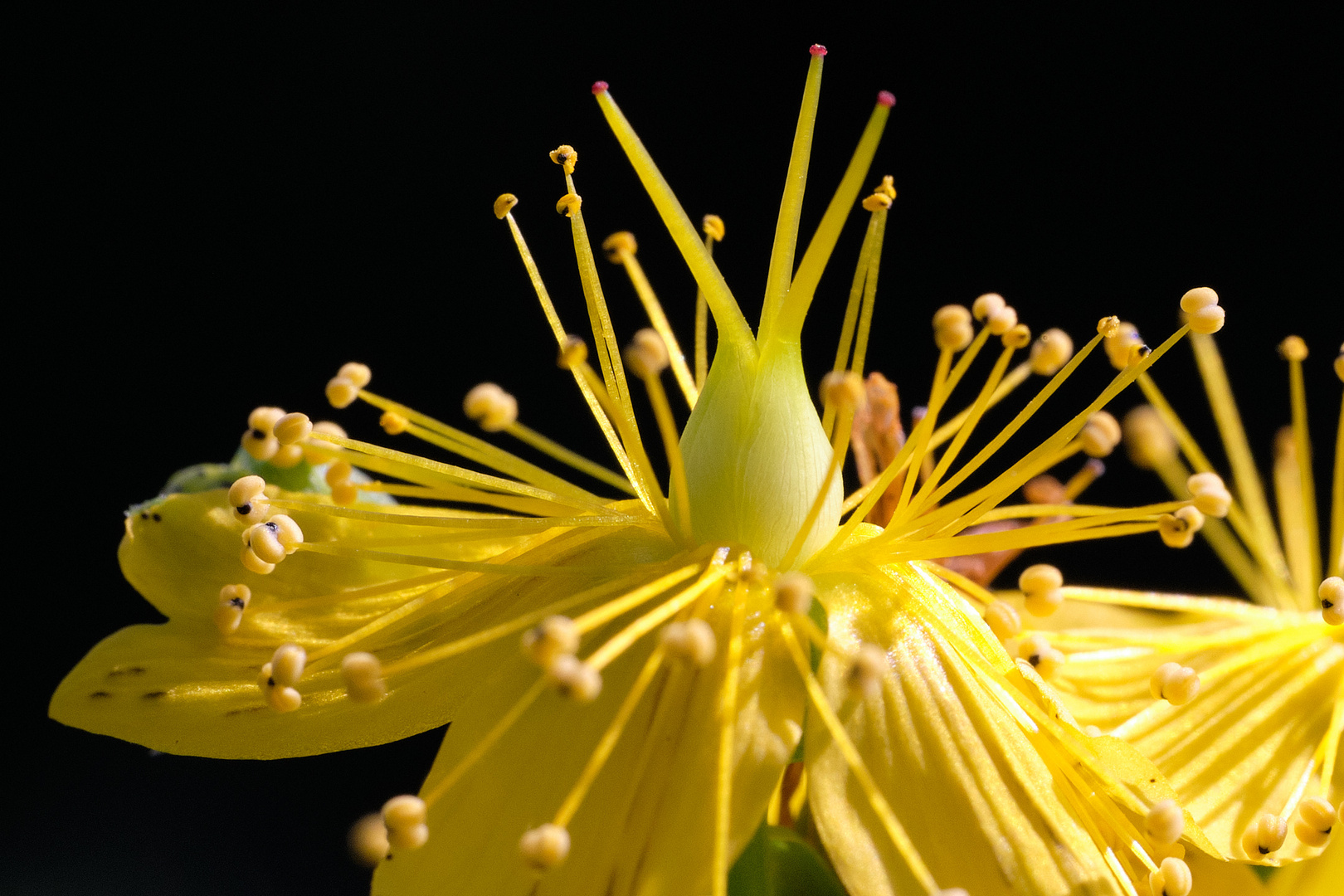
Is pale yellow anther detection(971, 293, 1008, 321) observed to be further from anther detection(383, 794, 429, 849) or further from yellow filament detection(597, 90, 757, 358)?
anther detection(383, 794, 429, 849)

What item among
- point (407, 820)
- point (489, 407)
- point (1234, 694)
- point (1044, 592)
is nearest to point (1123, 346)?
point (1044, 592)

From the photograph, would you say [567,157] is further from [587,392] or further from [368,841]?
[368,841]

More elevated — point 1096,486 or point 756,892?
point 1096,486

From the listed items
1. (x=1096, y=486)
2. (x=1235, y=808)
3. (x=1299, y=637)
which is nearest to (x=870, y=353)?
(x=1096, y=486)

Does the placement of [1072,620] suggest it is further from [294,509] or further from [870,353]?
[870,353]

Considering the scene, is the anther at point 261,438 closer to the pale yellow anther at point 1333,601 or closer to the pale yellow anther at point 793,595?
the pale yellow anther at point 793,595
